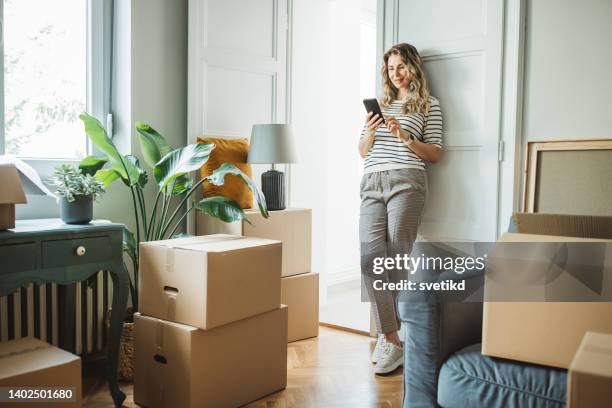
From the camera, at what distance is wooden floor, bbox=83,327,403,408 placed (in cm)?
239

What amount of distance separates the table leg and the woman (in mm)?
1255

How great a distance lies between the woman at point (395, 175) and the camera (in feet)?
9.27

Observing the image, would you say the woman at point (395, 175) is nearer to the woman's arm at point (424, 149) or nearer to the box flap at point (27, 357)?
the woman's arm at point (424, 149)

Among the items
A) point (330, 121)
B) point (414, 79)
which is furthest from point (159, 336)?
point (330, 121)

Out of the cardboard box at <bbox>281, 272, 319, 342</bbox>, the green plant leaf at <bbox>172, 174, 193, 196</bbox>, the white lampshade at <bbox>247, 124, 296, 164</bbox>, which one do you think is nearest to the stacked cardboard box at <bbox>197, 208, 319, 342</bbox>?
the cardboard box at <bbox>281, 272, 319, 342</bbox>

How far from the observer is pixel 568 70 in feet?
8.62

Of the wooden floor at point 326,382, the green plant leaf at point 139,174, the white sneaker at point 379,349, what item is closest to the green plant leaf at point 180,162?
the green plant leaf at point 139,174

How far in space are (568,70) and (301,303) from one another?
6.37 ft

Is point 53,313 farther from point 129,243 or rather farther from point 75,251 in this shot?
point 75,251

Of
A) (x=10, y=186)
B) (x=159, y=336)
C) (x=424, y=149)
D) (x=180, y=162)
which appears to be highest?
(x=424, y=149)

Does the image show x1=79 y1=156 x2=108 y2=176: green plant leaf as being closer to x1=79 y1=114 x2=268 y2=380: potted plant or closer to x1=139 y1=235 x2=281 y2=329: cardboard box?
x1=79 y1=114 x2=268 y2=380: potted plant

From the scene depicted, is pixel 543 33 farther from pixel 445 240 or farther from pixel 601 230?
pixel 601 230

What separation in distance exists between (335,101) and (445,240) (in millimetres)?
1982

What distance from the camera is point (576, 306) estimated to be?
1.40m
